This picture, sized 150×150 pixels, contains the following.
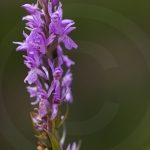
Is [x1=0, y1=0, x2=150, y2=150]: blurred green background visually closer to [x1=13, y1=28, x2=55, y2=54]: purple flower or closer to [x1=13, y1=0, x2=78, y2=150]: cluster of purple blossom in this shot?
[x1=13, y1=0, x2=78, y2=150]: cluster of purple blossom

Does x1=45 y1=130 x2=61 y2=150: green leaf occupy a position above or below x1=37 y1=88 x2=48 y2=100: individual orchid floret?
below

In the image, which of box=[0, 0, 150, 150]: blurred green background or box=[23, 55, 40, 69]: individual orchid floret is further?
box=[0, 0, 150, 150]: blurred green background

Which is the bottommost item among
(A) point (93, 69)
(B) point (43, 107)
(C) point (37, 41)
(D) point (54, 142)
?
(D) point (54, 142)

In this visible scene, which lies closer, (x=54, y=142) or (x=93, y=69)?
(x=54, y=142)

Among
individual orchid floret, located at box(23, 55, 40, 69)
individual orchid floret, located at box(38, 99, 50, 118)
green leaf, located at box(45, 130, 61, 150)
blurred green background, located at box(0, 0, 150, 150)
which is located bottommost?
green leaf, located at box(45, 130, 61, 150)

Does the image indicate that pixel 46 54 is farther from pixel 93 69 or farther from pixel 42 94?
pixel 93 69

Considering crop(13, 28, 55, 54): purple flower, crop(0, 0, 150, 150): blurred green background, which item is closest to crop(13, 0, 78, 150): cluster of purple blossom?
crop(13, 28, 55, 54): purple flower

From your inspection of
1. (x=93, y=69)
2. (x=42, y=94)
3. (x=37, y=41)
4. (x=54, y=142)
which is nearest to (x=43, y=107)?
(x=42, y=94)
